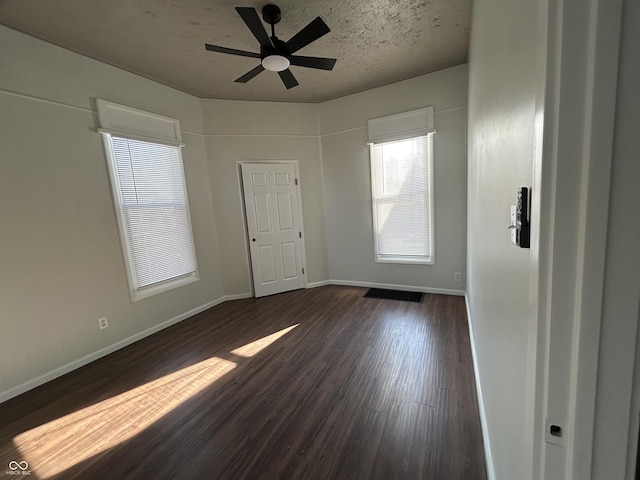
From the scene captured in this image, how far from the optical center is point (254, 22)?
188 cm

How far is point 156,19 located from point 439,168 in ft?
11.2

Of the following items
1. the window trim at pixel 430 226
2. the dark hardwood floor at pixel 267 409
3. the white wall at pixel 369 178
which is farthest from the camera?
the window trim at pixel 430 226

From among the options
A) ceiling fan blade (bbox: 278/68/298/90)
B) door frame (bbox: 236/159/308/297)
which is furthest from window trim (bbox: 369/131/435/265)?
ceiling fan blade (bbox: 278/68/298/90)

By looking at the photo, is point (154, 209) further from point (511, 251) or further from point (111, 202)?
point (511, 251)

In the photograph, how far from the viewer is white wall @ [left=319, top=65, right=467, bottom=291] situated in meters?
3.42

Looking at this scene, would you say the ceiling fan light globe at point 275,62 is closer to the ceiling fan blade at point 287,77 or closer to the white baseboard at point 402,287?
the ceiling fan blade at point 287,77

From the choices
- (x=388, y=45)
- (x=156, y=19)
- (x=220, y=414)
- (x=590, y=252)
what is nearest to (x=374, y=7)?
(x=388, y=45)

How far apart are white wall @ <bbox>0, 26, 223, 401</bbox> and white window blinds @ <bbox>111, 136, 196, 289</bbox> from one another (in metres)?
0.18

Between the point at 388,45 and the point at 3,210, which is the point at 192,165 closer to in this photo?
the point at 3,210

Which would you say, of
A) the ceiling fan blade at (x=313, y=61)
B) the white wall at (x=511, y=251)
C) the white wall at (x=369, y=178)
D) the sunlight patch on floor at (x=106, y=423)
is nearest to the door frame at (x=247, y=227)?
the white wall at (x=369, y=178)

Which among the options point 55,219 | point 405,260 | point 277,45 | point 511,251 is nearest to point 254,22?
point 277,45

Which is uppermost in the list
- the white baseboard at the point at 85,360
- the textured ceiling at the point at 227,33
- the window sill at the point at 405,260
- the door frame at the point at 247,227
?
the textured ceiling at the point at 227,33

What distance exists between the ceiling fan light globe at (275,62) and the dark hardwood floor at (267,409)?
2.64 m

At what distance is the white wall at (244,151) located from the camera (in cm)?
395
